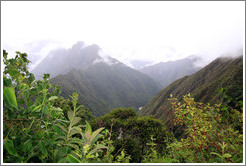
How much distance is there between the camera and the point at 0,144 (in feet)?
4.04

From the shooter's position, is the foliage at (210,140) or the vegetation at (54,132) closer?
the vegetation at (54,132)

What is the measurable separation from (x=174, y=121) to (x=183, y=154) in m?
1.06

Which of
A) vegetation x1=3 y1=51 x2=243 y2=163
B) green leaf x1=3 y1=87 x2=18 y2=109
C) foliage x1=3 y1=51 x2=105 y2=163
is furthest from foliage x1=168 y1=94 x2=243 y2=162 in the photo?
green leaf x1=3 y1=87 x2=18 y2=109

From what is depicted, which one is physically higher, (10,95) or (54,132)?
(10,95)

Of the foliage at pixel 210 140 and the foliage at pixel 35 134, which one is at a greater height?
the foliage at pixel 35 134

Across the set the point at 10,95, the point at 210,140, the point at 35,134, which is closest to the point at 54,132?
the point at 35,134

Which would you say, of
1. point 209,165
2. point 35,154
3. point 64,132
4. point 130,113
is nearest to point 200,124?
point 209,165

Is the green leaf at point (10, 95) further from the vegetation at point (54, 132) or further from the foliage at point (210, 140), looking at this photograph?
the foliage at point (210, 140)

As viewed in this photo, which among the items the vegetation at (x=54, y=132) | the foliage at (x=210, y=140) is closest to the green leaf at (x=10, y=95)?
the vegetation at (x=54, y=132)

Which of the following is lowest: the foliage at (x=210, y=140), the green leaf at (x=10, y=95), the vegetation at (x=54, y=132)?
the foliage at (x=210, y=140)

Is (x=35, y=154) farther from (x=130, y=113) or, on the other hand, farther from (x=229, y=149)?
(x=130, y=113)

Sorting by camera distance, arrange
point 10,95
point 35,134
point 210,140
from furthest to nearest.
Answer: point 210,140
point 35,134
point 10,95

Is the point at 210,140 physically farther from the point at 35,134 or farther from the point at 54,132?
the point at 35,134

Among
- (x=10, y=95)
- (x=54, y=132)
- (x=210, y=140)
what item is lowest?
(x=210, y=140)
